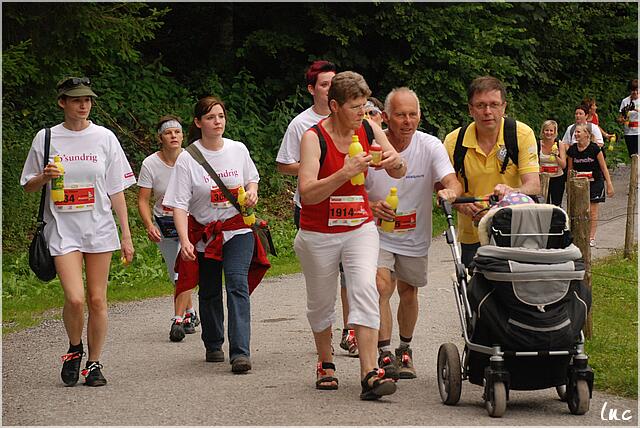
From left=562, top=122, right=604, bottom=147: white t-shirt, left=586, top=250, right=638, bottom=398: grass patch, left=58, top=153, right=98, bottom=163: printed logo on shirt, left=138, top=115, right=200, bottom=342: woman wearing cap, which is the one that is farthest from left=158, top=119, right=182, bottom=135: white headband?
left=562, top=122, right=604, bottom=147: white t-shirt

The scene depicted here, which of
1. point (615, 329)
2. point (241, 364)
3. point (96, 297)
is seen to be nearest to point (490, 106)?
point (241, 364)

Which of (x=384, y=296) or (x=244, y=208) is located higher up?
(x=244, y=208)

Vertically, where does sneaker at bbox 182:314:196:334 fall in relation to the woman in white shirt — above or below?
below

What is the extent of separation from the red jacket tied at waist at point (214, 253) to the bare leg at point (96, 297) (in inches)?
33.8

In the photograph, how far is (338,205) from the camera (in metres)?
7.75

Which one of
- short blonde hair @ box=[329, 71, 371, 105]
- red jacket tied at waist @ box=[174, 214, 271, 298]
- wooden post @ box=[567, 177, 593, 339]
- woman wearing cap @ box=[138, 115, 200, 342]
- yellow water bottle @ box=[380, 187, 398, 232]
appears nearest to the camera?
short blonde hair @ box=[329, 71, 371, 105]

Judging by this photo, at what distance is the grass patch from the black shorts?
1.23 m

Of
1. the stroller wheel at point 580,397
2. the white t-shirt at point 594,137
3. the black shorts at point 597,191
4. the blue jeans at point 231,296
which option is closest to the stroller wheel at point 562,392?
the stroller wheel at point 580,397

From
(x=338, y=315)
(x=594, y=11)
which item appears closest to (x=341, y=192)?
(x=338, y=315)

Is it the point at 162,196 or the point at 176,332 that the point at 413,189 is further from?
the point at 162,196

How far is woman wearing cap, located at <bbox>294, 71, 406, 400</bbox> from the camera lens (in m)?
7.59

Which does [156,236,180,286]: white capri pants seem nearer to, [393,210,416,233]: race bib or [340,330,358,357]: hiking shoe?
[340,330,358,357]: hiking shoe

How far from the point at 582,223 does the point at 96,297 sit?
3922 millimetres

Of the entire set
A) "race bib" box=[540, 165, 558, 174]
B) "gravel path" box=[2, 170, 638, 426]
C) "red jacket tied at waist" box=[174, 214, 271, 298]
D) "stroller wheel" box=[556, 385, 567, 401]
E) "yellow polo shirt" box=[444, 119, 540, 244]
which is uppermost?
"yellow polo shirt" box=[444, 119, 540, 244]
